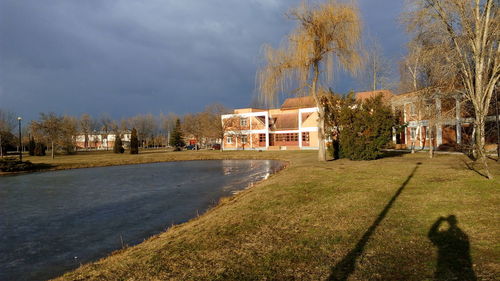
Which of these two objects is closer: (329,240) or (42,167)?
(329,240)

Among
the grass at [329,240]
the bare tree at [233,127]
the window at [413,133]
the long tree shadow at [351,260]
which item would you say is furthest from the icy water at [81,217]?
the bare tree at [233,127]

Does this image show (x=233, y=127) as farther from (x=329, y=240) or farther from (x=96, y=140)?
(x=96, y=140)

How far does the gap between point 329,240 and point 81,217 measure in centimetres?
921

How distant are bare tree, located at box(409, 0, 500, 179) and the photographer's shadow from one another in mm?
7597

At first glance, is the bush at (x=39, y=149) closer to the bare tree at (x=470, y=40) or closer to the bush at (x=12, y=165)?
the bush at (x=12, y=165)

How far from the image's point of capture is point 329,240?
614cm

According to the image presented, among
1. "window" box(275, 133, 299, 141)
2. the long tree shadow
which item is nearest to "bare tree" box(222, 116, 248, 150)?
"window" box(275, 133, 299, 141)

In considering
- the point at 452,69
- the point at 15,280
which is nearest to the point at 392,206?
the point at 15,280

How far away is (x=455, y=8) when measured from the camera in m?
14.1

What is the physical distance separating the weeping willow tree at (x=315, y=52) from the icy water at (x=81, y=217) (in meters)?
8.19

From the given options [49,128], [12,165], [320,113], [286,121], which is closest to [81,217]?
[320,113]

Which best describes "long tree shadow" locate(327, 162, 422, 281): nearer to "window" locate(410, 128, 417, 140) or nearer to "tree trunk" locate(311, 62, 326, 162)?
"tree trunk" locate(311, 62, 326, 162)

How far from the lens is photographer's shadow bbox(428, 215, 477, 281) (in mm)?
4355

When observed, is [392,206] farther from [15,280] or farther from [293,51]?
[293,51]
